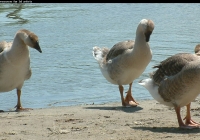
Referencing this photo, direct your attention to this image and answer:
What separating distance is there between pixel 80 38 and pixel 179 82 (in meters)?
11.7

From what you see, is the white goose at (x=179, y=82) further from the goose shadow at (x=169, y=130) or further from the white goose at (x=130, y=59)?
the white goose at (x=130, y=59)

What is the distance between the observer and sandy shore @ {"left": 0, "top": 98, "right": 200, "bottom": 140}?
22.7 ft

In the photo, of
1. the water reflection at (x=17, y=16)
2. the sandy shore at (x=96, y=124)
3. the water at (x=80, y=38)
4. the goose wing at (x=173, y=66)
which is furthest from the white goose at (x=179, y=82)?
the water reflection at (x=17, y=16)

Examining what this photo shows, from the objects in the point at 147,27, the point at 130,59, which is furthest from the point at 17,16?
the point at 147,27

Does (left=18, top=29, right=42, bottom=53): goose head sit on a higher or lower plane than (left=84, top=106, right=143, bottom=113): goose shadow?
higher

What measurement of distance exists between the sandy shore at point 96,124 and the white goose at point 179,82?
374 mm

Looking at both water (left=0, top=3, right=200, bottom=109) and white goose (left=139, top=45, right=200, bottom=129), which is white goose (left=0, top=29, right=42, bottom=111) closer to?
water (left=0, top=3, right=200, bottom=109)

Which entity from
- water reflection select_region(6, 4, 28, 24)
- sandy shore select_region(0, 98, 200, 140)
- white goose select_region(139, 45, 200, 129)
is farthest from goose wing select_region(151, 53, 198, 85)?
water reflection select_region(6, 4, 28, 24)

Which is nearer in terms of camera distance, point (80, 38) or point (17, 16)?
point (80, 38)

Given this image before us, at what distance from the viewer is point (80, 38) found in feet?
61.1

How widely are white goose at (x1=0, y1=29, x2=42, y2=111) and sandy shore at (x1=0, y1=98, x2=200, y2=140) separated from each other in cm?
71

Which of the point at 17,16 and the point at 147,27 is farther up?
the point at 147,27

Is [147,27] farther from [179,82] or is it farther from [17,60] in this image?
[17,60]

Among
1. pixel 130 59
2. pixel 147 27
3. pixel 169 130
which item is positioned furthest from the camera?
pixel 130 59
